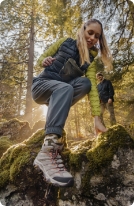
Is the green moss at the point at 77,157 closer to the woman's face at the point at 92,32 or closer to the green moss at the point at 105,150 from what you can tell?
the green moss at the point at 105,150

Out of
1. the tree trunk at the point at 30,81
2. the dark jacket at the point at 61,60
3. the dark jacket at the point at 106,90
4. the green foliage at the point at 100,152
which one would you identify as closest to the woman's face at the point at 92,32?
the dark jacket at the point at 61,60

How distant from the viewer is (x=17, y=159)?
2508 mm

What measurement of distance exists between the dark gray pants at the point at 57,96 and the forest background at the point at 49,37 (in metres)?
3.11

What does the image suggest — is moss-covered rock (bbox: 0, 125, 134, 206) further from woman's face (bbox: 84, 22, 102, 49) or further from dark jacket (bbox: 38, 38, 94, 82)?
woman's face (bbox: 84, 22, 102, 49)

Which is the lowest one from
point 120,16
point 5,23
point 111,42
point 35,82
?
point 35,82

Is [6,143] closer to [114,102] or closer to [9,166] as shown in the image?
[9,166]

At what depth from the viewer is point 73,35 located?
5.66 meters

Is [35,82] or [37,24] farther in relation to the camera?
[37,24]

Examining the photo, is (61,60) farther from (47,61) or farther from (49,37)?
(49,37)

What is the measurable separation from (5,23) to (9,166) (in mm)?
10352

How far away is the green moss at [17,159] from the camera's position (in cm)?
240

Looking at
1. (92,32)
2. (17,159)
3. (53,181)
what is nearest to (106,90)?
(92,32)

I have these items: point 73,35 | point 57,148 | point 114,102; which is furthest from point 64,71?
point 114,102

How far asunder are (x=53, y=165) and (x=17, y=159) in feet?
2.26
